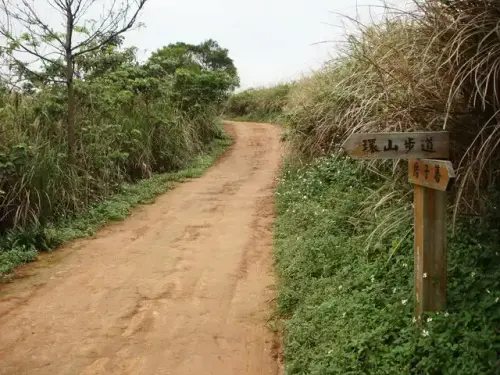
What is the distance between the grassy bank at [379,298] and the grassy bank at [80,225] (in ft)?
9.64

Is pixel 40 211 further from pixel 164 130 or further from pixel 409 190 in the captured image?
pixel 164 130

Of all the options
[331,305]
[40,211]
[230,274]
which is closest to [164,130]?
[40,211]

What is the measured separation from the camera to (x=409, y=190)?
4.54 metres

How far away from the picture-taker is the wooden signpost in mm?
3086

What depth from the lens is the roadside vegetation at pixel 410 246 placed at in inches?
115

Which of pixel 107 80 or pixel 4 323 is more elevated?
pixel 107 80

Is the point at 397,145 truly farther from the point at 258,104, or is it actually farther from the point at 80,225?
the point at 258,104

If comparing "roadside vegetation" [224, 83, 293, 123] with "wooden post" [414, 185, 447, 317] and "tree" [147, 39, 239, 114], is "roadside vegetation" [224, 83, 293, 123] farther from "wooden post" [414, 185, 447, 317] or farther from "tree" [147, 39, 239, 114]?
"wooden post" [414, 185, 447, 317]

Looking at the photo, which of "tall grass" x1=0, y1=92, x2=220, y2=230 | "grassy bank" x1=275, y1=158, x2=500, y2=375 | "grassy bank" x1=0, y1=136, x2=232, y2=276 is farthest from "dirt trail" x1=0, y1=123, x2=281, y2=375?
"tall grass" x1=0, y1=92, x2=220, y2=230

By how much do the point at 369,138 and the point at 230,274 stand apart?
2.87 m

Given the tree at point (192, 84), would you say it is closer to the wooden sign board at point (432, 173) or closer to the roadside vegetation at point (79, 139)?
the roadside vegetation at point (79, 139)

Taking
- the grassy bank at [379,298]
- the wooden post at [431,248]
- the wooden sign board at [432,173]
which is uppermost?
the wooden sign board at [432,173]

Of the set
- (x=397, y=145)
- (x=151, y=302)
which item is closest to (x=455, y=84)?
(x=397, y=145)

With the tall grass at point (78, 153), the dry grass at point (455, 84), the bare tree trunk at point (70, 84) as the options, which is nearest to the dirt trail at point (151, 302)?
the tall grass at point (78, 153)
